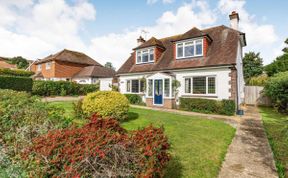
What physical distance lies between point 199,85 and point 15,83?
767 inches

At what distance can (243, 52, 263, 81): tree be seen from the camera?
132ft

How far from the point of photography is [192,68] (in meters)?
13.6

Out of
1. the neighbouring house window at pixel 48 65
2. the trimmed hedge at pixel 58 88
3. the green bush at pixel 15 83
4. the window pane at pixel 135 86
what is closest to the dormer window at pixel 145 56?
the window pane at pixel 135 86

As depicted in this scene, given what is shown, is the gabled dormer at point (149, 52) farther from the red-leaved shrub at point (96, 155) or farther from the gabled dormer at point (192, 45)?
the red-leaved shrub at point (96, 155)

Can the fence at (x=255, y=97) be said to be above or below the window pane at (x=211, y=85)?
below

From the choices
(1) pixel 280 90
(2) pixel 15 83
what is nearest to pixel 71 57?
(2) pixel 15 83

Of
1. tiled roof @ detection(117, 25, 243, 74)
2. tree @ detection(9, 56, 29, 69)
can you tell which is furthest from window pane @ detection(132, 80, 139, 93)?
tree @ detection(9, 56, 29, 69)

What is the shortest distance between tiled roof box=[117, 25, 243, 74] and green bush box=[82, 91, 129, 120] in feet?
25.9

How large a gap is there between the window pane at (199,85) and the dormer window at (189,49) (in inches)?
89.9

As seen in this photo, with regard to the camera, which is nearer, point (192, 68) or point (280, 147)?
point (280, 147)

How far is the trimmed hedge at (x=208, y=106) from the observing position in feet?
38.3

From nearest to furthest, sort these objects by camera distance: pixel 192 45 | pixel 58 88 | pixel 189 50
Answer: pixel 192 45, pixel 189 50, pixel 58 88

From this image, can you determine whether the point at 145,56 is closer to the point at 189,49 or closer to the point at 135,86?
the point at 135,86

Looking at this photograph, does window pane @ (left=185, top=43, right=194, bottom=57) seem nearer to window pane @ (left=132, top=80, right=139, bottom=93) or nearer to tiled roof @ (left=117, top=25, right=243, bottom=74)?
tiled roof @ (left=117, top=25, right=243, bottom=74)
